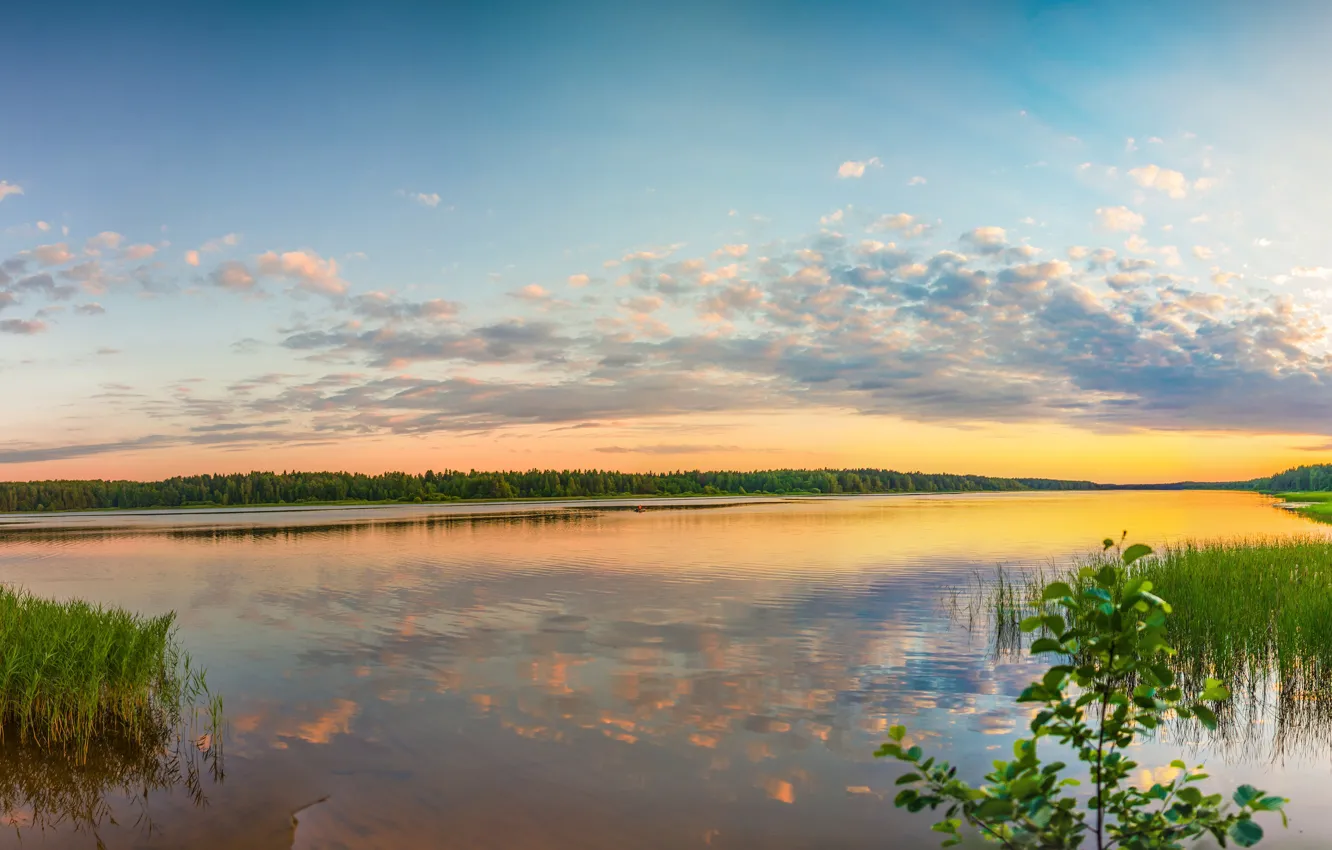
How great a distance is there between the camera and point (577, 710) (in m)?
14.5

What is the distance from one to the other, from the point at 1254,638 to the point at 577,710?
537 inches

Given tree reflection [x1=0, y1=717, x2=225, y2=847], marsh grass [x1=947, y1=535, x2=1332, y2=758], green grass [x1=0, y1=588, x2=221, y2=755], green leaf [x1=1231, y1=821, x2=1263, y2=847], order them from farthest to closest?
marsh grass [x1=947, y1=535, x2=1332, y2=758]
green grass [x1=0, y1=588, x2=221, y2=755]
tree reflection [x1=0, y1=717, x2=225, y2=847]
green leaf [x1=1231, y1=821, x2=1263, y2=847]

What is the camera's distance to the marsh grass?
13.3 m

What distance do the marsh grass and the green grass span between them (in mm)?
14632

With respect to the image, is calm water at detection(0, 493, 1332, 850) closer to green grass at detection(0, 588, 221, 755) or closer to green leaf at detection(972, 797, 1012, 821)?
green grass at detection(0, 588, 221, 755)

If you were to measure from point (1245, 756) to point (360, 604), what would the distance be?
24.8 m

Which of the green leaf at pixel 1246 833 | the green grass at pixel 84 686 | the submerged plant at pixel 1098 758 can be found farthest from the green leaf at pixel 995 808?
the green grass at pixel 84 686

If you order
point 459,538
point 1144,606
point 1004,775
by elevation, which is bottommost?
point 459,538

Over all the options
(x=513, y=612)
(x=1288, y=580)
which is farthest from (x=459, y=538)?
(x=1288, y=580)

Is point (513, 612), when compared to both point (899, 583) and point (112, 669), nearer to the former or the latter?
point (112, 669)

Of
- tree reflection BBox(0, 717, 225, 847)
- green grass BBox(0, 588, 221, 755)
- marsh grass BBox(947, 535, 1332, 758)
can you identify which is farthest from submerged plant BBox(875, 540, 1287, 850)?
green grass BBox(0, 588, 221, 755)

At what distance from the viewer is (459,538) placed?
5734cm

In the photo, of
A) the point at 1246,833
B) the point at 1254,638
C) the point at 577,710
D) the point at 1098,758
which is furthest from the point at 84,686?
the point at 1254,638

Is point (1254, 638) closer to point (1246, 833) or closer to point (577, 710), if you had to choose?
point (577, 710)
